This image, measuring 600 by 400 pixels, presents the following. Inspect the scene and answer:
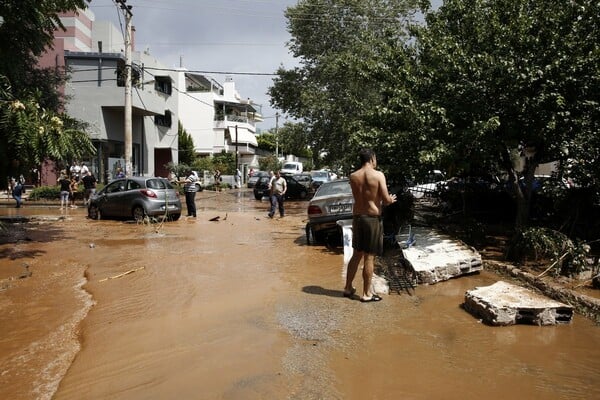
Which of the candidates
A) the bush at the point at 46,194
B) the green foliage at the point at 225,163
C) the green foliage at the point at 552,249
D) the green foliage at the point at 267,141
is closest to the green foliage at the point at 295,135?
the bush at the point at 46,194

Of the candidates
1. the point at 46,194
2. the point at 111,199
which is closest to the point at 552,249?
the point at 111,199

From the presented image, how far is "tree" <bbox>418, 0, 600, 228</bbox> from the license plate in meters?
2.35

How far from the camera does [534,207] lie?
11484 millimetres

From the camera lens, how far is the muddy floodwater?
3992 mm

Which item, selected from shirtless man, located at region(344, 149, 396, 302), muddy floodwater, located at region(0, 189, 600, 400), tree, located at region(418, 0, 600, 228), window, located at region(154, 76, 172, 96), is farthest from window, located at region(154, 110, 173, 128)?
shirtless man, located at region(344, 149, 396, 302)

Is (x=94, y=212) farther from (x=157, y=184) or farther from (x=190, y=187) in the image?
(x=190, y=187)

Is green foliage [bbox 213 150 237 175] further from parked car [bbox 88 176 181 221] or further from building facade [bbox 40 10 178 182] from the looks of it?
parked car [bbox 88 176 181 221]

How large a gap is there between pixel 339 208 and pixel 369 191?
457cm

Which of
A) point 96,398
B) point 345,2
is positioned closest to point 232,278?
point 96,398

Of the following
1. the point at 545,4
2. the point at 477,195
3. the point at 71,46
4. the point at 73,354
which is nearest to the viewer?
the point at 73,354

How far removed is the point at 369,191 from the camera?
20.1 ft

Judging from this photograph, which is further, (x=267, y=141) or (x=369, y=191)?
(x=267, y=141)

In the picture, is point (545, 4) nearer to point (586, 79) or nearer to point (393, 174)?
point (586, 79)

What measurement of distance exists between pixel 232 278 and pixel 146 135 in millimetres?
28800
